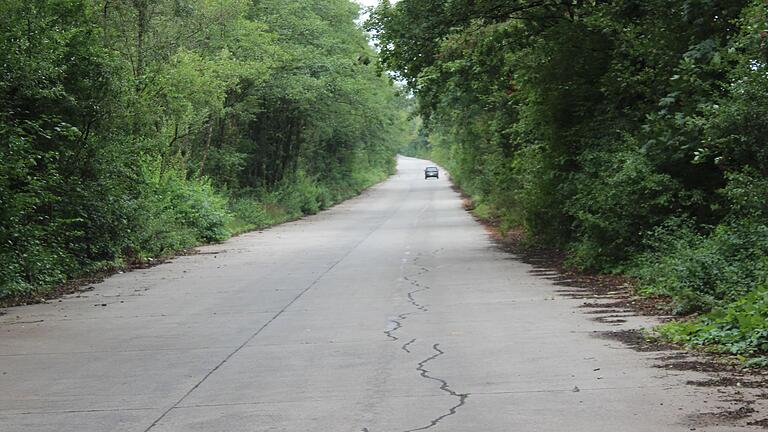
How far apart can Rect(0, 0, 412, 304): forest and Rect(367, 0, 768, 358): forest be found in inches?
136

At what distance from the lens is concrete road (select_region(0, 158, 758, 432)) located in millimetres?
6859

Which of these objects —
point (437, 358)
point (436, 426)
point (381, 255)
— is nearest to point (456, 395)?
point (436, 426)

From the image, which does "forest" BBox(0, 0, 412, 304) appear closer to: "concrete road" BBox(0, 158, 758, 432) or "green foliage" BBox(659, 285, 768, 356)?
"concrete road" BBox(0, 158, 758, 432)

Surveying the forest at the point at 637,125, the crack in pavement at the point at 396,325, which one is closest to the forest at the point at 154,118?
the forest at the point at 637,125

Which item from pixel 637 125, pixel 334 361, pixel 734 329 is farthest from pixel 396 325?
pixel 637 125

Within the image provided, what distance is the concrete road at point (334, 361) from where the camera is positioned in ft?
22.5

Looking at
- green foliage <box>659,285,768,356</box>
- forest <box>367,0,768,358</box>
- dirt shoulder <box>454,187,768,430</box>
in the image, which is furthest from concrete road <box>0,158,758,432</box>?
forest <box>367,0,768,358</box>

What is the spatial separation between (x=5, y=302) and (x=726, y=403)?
12143 mm

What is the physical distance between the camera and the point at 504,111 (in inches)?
1131

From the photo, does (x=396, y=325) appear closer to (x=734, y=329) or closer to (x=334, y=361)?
(x=334, y=361)

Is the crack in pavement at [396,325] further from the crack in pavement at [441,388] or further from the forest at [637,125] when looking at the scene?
the forest at [637,125]

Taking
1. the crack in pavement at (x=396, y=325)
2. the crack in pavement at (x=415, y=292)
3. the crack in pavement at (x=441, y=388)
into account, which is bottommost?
the crack in pavement at (x=415, y=292)

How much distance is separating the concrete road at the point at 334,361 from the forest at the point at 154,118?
6.67 ft

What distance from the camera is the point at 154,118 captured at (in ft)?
74.7
